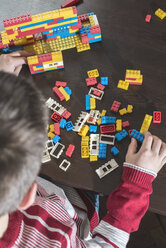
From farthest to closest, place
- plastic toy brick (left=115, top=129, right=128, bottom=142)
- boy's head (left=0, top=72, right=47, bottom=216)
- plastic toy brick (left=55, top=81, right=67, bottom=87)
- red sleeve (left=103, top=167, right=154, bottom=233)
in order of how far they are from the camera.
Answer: plastic toy brick (left=55, top=81, right=67, bottom=87), plastic toy brick (left=115, top=129, right=128, bottom=142), red sleeve (left=103, top=167, right=154, bottom=233), boy's head (left=0, top=72, right=47, bottom=216)

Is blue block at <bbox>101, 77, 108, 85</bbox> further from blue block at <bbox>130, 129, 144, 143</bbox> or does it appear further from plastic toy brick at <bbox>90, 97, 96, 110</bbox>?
blue block at <bbox>130, 129, 144, 143</bbox>

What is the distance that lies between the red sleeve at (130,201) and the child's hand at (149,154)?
1.5 inches

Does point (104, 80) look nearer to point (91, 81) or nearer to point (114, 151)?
point (91, 81)

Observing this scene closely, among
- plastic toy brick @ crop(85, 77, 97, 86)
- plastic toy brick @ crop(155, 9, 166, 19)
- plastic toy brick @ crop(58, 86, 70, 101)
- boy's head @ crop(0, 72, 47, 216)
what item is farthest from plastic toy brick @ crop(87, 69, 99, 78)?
boy's head @ crop(0, 72, 47, 216)

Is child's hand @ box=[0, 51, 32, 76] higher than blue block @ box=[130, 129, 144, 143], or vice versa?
child's hand @ box=[0, 51, 32, 76]

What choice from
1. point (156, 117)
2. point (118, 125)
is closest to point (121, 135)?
point (118, 125)

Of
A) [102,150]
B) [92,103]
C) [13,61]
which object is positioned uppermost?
[13,61]

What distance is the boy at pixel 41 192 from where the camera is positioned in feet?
1.43

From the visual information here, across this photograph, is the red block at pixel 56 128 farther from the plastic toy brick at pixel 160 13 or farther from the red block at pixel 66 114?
the plastic toy brick at pixel 160 13

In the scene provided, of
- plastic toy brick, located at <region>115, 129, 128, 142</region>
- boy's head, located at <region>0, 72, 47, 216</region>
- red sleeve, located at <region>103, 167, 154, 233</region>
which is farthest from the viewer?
plastic toy brick, located at <region>115, 129, 128, 142</region>

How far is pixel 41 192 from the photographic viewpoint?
0.88m

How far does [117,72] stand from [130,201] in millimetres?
509

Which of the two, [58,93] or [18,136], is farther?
[58,93]

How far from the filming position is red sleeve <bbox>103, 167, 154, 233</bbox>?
774 mm
